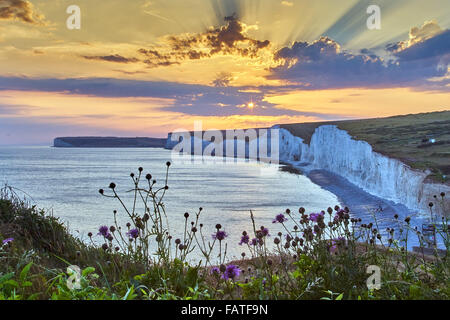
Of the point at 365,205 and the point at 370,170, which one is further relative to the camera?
the point at 370,170

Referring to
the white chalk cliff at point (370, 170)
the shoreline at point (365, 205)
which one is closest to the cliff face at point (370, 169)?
the white chalk cliff at point (370, 170)

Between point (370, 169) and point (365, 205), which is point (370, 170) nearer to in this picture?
point (370, 169)

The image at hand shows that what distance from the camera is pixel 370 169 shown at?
46312mm

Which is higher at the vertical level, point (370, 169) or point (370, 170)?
point (370, 169)

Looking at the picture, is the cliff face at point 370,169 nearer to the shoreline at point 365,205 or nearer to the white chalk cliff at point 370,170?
the white chalk cliff at point 370,170

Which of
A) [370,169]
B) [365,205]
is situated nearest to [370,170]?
[370,169]

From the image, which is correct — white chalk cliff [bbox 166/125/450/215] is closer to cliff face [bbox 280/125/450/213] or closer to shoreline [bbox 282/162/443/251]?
cliff face [bbox 280/125/450/213]

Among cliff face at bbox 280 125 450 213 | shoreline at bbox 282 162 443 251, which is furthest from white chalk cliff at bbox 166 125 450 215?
shoreline at bbox 282 162 443 251

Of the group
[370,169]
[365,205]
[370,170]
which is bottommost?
[365,205]

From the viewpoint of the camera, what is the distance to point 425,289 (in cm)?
364

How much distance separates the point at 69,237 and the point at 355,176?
162ft

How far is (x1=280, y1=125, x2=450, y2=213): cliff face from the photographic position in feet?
99.5
